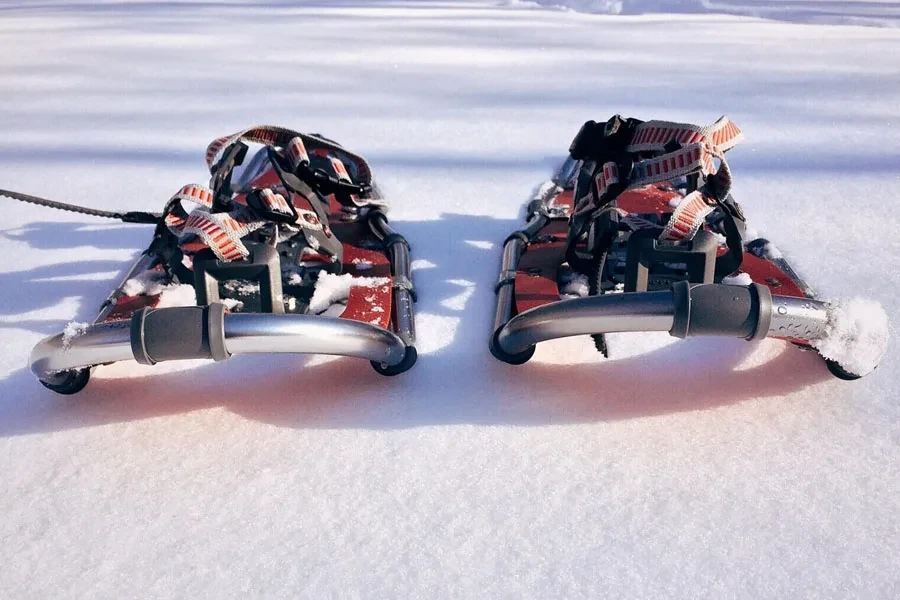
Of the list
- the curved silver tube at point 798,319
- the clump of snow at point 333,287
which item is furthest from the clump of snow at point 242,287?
the curved silver tube at point 798,319

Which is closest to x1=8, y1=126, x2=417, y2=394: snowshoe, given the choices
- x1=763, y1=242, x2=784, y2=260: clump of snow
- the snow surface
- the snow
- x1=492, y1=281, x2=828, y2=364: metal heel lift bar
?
the snow surface

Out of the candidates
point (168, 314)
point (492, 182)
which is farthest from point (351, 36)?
point (168, 314)

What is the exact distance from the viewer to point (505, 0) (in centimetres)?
1190

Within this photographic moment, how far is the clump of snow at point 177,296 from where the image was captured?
6.84ft

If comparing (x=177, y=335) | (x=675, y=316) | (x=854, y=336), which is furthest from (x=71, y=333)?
(x=854, y=336)

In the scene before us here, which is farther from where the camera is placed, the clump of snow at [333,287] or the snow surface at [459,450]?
the clump of snow at [333,287]

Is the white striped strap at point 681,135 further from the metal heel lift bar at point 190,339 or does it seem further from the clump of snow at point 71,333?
the clump of snow at point 71,333

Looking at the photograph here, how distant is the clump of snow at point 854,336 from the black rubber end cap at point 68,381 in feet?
4.85

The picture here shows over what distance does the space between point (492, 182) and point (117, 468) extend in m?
2.13

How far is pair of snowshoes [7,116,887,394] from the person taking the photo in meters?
1.56

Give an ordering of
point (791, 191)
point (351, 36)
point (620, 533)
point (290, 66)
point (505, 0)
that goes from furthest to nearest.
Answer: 1. point (505, 0)
2. point (351, 36)
3. point (290, 66)
4. point (791, 191)
5. point (620, 533)

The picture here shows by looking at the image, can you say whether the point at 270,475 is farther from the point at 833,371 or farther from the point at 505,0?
the point at 505,0

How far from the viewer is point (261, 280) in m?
1.86

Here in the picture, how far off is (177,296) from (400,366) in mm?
689
